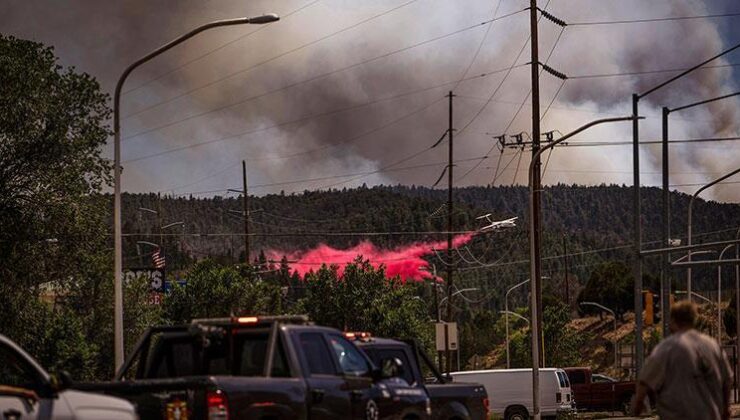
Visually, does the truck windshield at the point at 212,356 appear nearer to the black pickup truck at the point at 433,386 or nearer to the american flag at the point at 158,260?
the black pickup truck at the point at 433,386

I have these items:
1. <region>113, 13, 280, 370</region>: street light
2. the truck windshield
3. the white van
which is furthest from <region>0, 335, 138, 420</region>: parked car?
the white van

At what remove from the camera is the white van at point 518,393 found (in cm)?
5431

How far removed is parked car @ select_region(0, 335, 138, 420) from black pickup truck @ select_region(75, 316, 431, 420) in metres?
2.90

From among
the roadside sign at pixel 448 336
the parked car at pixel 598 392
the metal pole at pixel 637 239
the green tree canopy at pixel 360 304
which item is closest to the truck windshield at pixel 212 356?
the roadside sign at pixel 448 336

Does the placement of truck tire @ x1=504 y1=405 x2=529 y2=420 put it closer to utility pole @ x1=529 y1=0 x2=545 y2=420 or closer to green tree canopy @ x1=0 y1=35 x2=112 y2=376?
utility pole @ x1=529 y1=0 x2=545 y2=420

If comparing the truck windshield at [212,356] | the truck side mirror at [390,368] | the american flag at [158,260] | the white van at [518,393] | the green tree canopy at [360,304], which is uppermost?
the american flag at [158,260]

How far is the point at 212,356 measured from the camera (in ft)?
60.6

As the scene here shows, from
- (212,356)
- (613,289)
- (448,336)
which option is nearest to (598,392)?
(448,336)

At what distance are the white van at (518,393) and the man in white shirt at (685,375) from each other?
4084 cm

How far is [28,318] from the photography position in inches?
2083

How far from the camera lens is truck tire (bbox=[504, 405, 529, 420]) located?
178 feet

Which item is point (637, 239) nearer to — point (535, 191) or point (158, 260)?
point (535, 191)

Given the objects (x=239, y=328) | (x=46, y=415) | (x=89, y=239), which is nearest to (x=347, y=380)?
(x=239, y=328)

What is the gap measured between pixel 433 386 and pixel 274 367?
6.34m
